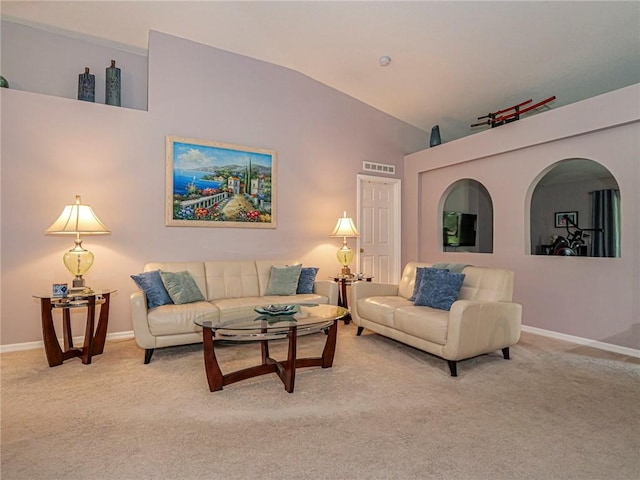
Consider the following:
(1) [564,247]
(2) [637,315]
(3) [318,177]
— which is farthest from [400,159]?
(2) [637,315]

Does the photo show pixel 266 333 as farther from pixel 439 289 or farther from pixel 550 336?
pixel 550 336

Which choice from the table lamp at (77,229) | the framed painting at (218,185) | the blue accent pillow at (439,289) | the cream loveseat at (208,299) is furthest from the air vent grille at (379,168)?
the table lamp at (77,229)

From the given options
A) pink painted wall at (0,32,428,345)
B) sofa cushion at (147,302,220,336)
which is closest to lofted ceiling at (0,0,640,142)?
pink painted wall at (0,32,428,345)

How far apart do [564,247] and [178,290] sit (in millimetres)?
4535

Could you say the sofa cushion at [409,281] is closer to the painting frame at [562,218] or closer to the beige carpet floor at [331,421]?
the beige carpet floor at [331,421]

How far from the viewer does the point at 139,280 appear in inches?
130

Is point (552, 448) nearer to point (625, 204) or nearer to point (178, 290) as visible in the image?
point (625, 204)

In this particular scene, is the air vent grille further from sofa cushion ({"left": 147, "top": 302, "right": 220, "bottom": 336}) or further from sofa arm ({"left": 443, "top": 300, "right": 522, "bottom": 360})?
sofa cushion ({"left": 147, "top": 302, "right": 220, "bottom": 336})

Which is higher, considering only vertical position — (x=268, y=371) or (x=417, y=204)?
(x=417, y=204)

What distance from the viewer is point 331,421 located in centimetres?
207

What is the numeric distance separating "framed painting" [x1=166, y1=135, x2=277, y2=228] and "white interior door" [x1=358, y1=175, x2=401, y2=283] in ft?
5.05

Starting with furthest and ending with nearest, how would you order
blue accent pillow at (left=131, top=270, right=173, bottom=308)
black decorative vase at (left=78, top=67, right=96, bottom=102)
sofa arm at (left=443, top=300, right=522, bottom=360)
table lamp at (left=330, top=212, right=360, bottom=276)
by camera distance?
table lamp at (left=330, top=212, right=360, bottom=276) < black decorative vase at (left=78, top=67, right=96, bottom=102) < blue accent pillow at (left=131, top=270, right=173, bottom=308) < sofa arm at (left=443, top=300, right=522, bottom=360)

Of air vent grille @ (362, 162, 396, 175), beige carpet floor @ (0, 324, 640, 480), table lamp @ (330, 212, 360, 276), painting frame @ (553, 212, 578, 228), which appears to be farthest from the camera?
painting frame @ (553, 212, 578, 228)

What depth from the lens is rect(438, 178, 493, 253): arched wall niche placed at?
19.0 ft
